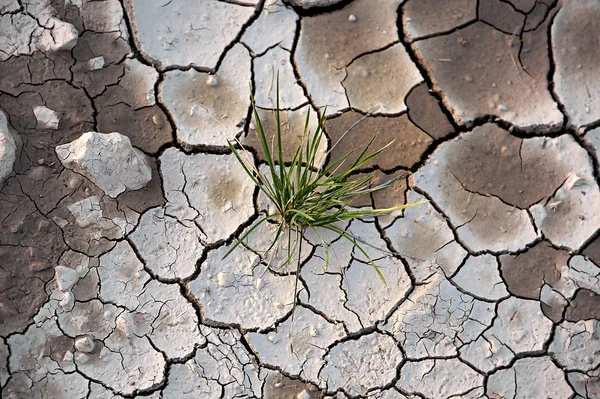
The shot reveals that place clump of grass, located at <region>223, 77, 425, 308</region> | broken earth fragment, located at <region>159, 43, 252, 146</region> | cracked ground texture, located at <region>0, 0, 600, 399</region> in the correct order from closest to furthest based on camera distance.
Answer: clump of grass, located at <region>223, 77, 425, 308</region>, cracked ground texture, located at <region>0, 0, 600, 399</region>, broken earth fragment, located at <region>159, 43, 252, 146</region>

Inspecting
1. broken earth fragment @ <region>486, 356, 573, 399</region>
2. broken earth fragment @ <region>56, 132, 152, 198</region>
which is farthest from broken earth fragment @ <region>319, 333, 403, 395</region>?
broken earth fragment @ <region>56, 132, 152, 198</region>

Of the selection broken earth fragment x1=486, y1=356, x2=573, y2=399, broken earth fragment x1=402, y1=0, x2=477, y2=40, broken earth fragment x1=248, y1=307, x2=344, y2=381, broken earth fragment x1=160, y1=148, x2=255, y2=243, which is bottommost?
broken earth fragment x1=248, y1=307, x2=344, y2=381

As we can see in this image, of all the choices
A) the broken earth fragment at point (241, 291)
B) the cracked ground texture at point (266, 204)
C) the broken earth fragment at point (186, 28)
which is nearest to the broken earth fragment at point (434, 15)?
the cracked ground texture at point (266, 204)

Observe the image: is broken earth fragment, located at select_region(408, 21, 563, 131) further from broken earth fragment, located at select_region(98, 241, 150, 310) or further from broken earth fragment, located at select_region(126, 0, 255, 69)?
broken earth fragment, located at select_region(98, 241, 150, 310)

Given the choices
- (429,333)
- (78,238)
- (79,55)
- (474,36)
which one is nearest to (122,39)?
(79,55)

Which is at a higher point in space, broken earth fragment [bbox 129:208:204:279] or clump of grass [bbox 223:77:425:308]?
clump of grass [bbox 223:77:425:308]

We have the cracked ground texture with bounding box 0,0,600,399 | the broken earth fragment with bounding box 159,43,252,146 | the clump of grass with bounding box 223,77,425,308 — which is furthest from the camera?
the broken earth fragment with bounding box 159,43,252,146
